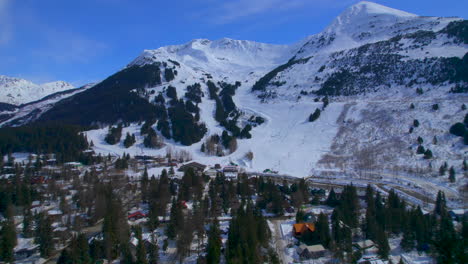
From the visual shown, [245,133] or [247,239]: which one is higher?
[245,133]

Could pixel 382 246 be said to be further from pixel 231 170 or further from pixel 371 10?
pixel 371 10

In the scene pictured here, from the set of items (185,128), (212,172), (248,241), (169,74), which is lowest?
(248,241)

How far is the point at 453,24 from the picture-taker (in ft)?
385

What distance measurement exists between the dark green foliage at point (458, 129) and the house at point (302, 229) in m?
45.1

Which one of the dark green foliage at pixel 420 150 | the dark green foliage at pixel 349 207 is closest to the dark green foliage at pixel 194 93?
the dark green foliage at pixel 420 150

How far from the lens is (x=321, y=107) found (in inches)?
3501

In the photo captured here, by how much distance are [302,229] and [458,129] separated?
46.7m

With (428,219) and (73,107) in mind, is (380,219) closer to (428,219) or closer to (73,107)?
(428,219)

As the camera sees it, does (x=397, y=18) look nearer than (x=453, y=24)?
No

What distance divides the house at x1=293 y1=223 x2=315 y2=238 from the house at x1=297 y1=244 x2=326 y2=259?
8.16ft

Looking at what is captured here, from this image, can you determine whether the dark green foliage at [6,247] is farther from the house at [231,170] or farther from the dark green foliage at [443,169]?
the dark green foliage at [443,169]

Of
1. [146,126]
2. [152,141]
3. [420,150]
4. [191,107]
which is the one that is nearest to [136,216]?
[152,141]

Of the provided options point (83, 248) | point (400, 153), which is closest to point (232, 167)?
point (400, 153)

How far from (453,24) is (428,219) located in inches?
4877
